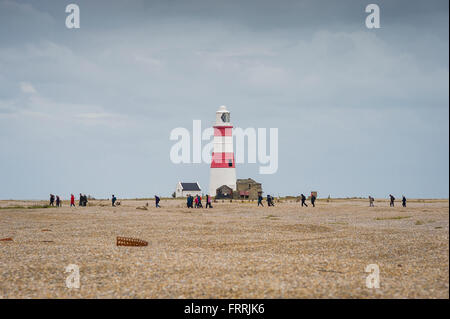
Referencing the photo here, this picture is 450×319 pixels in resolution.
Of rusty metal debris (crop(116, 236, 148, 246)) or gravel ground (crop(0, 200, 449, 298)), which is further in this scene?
rusty metal debris (crop(116, 236, 148, 246))

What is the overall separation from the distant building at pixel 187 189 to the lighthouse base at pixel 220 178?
13191mm

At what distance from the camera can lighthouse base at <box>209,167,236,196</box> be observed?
70812 millimetres

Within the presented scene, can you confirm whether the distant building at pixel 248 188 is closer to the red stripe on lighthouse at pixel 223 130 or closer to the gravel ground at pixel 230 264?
the red stripe on lighthouse at pixel 223 130

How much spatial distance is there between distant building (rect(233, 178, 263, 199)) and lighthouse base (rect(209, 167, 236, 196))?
4920 mm

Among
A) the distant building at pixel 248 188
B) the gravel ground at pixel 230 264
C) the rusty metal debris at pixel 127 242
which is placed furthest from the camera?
the distant building at pixel 248 188

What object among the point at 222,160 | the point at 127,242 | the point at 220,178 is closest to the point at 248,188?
the point at 220,178

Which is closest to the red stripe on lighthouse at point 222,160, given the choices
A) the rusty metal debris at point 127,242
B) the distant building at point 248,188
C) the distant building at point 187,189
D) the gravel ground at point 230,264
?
the distant building at point 248,188

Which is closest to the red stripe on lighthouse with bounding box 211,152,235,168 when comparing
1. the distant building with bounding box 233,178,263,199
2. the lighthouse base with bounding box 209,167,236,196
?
the lighthouse base with bounding box 209,167,236,196

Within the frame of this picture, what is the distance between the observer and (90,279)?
12.3 metres

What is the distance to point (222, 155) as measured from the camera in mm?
69688

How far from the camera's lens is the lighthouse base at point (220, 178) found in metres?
70.8

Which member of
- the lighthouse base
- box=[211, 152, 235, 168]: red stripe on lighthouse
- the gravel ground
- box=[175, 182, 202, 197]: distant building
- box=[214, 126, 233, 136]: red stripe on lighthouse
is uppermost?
box=[214, 126, 233, 136]: red stripe on lighthouse

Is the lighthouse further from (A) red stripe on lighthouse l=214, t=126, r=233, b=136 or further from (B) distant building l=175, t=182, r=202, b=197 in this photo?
(B) distant building l=175, t=182, r=202, b=197
